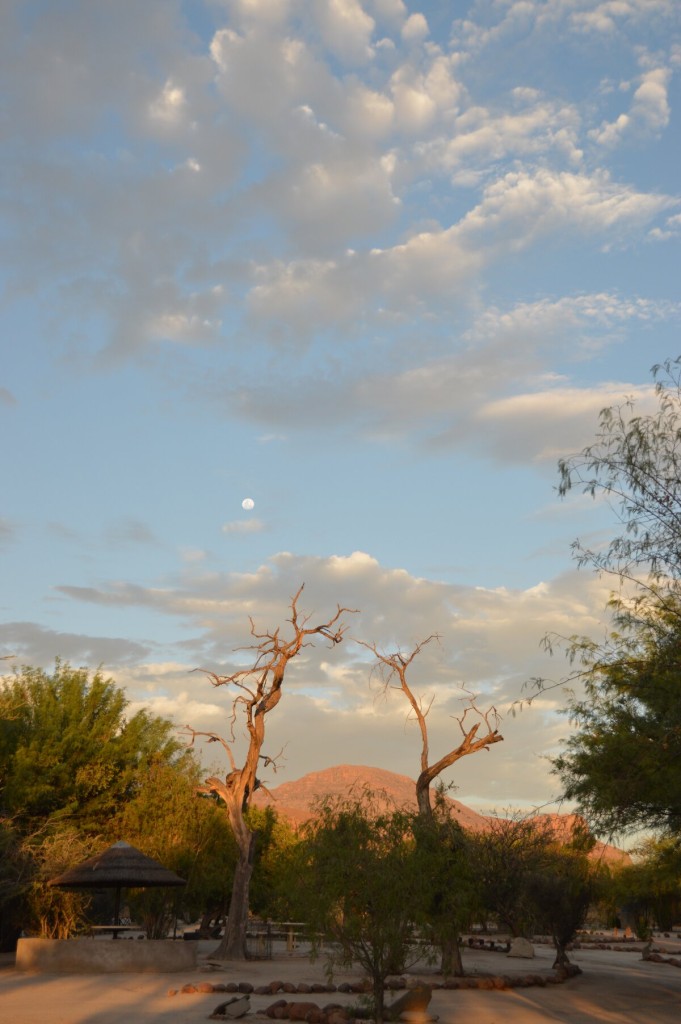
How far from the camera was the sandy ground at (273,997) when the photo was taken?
54.2 ft

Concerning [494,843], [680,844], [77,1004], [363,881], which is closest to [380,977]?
[363,881]

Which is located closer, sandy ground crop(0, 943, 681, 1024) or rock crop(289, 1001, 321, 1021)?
rock crop(289, 1001, 321, 1021)

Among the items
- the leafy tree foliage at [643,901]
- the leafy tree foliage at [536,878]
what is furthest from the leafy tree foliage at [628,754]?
the leafy tree foliage at [643,901]

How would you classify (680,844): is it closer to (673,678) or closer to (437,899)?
(437,899)

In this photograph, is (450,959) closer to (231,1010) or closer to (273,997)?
(273,997)

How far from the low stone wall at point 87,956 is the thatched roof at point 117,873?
1353 mm

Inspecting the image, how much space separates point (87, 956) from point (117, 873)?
217 centimetres

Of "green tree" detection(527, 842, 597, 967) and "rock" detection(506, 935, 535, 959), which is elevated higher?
"green tree" detection(527, 842, 597, 967)

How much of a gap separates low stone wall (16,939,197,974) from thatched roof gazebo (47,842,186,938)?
2.67ft

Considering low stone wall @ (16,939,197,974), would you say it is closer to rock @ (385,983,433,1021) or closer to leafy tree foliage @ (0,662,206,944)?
leafy tree foliage @ (0,662,206,944)

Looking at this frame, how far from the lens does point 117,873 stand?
2380 cm

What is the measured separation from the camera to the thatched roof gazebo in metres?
23.8

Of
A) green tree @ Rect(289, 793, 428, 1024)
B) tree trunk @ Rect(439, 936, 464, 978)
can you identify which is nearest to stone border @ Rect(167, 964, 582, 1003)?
tree trunk @ Rect(439, 936, 464, 978)

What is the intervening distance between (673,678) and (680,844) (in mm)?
8330
